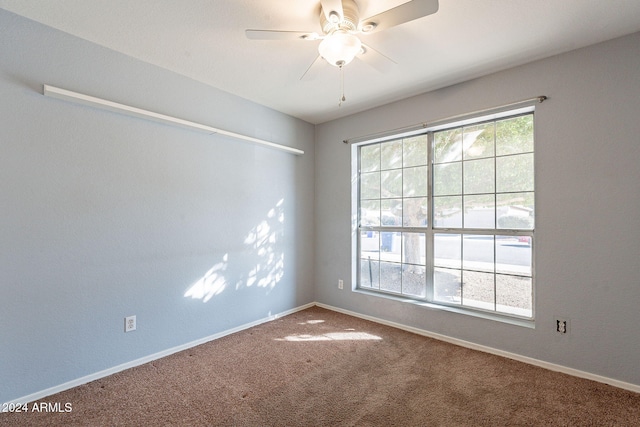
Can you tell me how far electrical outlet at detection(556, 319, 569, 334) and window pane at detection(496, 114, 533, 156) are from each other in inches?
56.7

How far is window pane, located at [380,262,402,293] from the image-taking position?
11.3ft

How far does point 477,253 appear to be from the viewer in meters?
2.87

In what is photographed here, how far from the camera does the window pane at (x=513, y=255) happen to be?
103 inches

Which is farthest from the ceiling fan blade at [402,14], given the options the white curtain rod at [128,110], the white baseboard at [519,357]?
the white baseboard at [519,357]

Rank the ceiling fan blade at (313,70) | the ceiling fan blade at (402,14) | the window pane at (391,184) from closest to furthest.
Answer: the ceiling fan blade at (402,14) < the ceiling fan blade at (313,70) < the window pane at (391,184)

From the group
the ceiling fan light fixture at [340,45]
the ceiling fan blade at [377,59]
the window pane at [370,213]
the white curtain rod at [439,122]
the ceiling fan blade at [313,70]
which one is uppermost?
the ceiling fan blade at [377,59]

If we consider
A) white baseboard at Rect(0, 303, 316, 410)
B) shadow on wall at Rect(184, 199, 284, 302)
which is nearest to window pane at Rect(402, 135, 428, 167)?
shadow on wall at Rect(184, 199, 284, 302)

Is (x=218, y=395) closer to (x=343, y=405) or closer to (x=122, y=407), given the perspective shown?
(x=122, y=407)

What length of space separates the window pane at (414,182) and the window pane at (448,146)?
0.20m

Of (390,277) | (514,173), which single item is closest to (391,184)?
(390,277)

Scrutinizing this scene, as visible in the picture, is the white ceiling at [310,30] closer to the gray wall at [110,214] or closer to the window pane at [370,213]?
the gray wall at [110,214]

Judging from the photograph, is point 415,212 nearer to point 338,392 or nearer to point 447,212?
point 447,212

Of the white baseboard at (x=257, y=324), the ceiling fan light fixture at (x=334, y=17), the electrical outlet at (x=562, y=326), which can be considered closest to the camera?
the ceiling fan light fixture at (x=334, y=17)

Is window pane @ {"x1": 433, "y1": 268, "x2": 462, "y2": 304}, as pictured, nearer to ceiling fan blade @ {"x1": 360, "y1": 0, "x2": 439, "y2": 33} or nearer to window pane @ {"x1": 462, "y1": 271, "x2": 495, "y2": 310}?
window pane @ {"x1": 462, "y1": 271, "x2": 495, "y2": 310}
